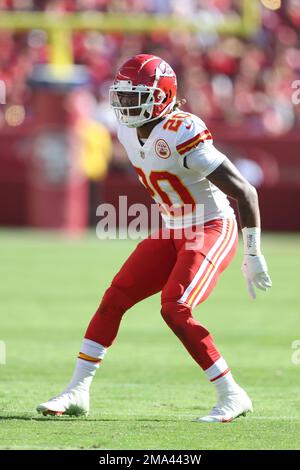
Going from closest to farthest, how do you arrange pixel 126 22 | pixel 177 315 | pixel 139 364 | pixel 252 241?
pixel 177 315
pixel 252 241
pixel 139 364
pixel 126 22

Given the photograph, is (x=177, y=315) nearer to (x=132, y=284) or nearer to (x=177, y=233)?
(x=132, y=284)

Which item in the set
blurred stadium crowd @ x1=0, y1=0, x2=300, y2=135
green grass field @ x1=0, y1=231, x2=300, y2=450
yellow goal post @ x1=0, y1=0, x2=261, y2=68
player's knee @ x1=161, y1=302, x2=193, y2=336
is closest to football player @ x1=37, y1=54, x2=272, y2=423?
player's knee @ x1=161, y1=302, x2=193, y2=336

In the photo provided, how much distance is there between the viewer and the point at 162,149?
5.74 meters

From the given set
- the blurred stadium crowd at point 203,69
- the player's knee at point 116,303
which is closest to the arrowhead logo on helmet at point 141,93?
the player's knee at point 116,303

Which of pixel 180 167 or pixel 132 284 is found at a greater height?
pixel 180 167

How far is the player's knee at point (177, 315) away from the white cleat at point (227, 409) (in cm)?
42

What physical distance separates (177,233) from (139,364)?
82.1 inches

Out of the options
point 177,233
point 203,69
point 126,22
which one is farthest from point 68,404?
point 203,69

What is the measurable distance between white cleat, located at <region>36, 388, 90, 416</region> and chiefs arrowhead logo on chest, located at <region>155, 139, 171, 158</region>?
4.32ft

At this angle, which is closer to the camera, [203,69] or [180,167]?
[180,167]

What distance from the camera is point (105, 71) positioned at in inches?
779

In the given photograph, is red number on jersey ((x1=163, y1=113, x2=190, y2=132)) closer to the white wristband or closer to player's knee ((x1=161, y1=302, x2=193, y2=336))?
the white wristband

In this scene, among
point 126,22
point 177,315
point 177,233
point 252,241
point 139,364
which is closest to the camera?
point 177,315
